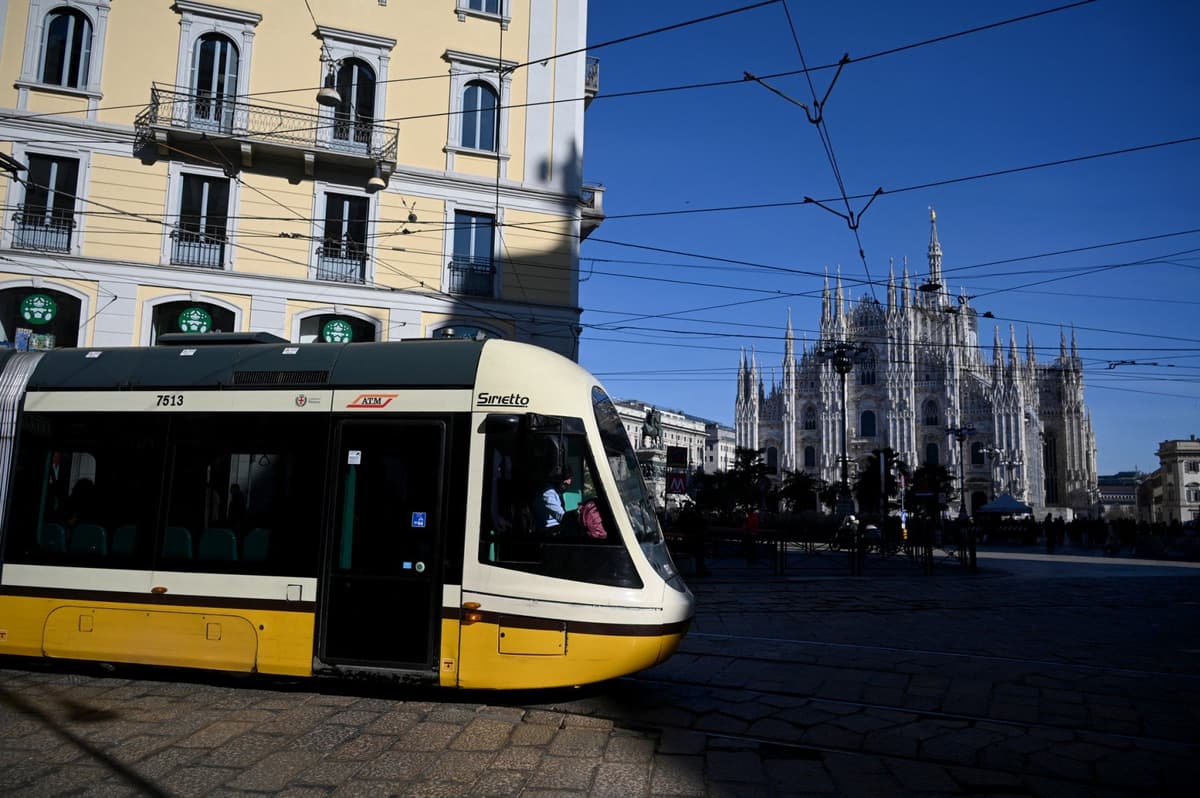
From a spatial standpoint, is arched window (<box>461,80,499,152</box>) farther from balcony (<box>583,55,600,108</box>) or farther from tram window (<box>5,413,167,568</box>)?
tram window (<box>5,413,167,568</box>)

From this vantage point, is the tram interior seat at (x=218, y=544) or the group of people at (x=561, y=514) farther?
the tram interior seat at (x=218, y=544)

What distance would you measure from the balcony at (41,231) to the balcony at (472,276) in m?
6.77

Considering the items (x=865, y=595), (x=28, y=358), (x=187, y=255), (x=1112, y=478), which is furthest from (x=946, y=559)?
(x=1112, y=478)

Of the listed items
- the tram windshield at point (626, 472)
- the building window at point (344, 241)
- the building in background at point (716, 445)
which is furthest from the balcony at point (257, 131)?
Result: the building in background at point (716, 445)

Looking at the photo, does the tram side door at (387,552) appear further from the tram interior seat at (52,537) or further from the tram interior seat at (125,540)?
the tram interior seat at (52,537)

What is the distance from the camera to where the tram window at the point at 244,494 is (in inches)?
220

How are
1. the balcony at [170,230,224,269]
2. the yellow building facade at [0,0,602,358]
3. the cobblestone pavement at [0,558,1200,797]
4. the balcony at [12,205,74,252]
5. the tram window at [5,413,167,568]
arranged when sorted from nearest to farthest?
the cobblestone pavement at [0,558,1200,797] < the tram window at [5,413,167,568] < the balcony at [12,205,74,252] < the yellow building facade at [0,0,602,358] < the balcony at [170,230,224,269]

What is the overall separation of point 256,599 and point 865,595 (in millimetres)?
9393

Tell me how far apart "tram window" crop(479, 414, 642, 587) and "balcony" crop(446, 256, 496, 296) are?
11.5 meters

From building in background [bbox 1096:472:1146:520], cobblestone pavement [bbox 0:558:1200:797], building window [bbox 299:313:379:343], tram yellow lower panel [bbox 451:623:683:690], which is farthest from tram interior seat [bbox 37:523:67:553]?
building in background [bbox 1096:472:1146:520]

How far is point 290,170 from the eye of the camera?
15508mm

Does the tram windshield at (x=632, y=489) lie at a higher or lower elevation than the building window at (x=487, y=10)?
lower

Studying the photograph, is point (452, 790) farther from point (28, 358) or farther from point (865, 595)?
point (865, 595)

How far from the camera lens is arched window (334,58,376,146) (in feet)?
51.4
